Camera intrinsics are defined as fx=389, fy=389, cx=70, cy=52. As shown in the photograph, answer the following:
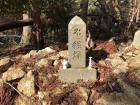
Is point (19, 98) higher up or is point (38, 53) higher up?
point (38, 53)

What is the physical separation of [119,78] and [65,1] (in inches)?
279

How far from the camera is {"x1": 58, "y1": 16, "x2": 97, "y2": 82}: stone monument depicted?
806 centimetres

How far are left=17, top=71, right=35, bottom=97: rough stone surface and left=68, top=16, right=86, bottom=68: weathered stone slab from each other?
3.06ft

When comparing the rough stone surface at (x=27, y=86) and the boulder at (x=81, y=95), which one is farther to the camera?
the rough stone surface at (x=27, y=86)

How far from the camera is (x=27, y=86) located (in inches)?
312

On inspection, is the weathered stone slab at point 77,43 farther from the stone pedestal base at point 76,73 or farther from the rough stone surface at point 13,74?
the rough stone surface at point 13,74

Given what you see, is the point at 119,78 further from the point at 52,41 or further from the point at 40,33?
the point at 52,41

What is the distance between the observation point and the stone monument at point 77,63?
8.06 metres

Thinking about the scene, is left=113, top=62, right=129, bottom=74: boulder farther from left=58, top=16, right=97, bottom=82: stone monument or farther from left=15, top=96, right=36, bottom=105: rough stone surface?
left=15, top=96, right=36, bottom=105: rough stone surface

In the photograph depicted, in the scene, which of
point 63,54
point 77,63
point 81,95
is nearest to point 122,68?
point 77,63

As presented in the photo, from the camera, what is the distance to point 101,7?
14.5 m

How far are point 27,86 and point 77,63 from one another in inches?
45.2

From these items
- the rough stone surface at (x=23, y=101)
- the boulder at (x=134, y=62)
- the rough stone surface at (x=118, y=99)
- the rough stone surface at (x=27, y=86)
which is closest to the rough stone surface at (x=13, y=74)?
the rough stone surface at (x=27, y=86)

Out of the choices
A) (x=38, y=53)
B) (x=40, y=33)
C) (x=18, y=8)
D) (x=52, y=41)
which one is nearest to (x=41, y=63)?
(x=38, y=53)
